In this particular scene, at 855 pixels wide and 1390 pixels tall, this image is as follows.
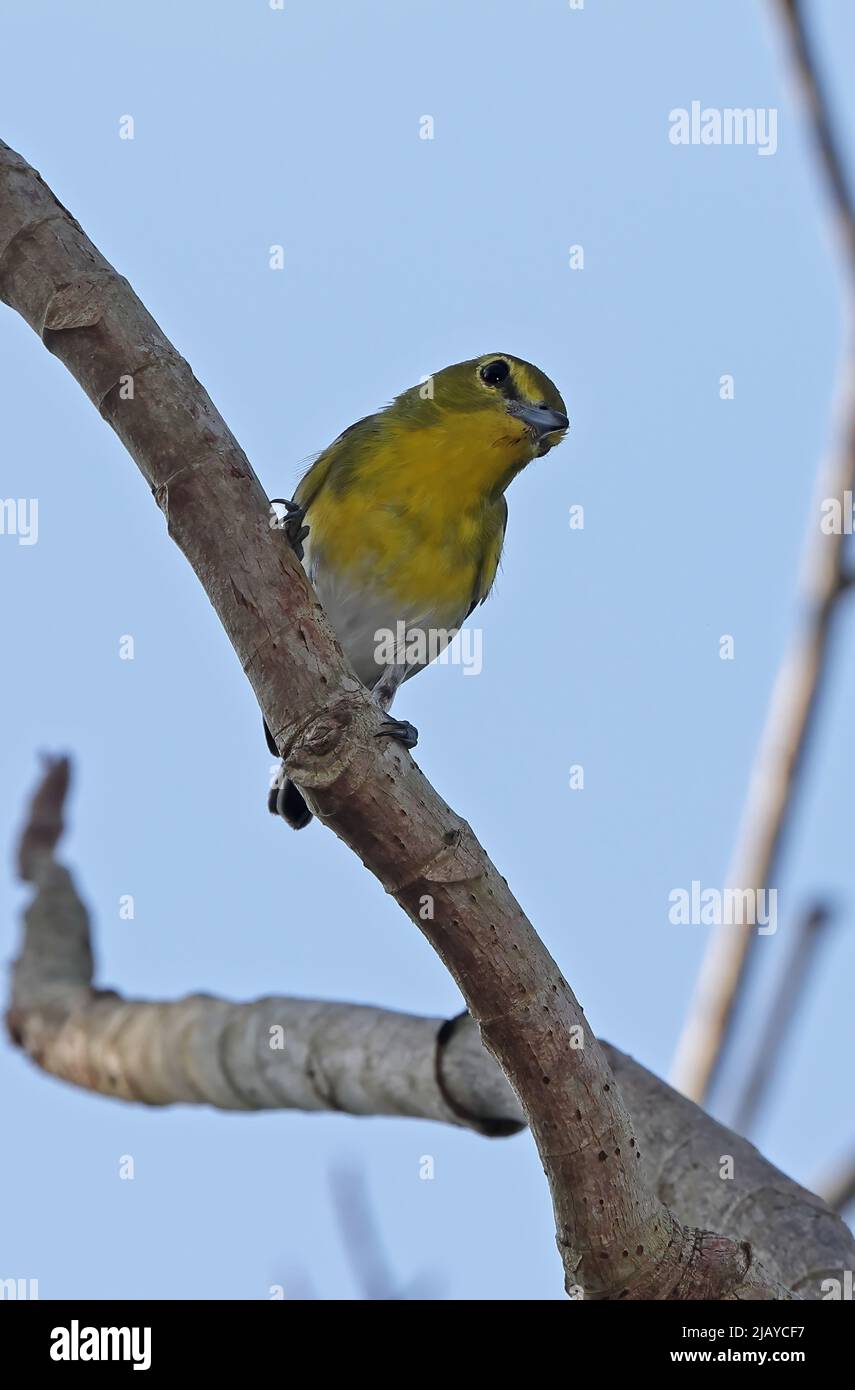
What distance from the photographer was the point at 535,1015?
12.2 feet

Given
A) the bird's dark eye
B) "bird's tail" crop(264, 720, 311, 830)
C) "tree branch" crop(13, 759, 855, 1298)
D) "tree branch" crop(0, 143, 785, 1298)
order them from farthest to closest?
the bird's dark eye → "bird's tail" crop(264, 720, 311, 830) → "tree branch" crop(13, 759, 855, 1298) → "tree branch" crop(0, 143, 785, 1298)

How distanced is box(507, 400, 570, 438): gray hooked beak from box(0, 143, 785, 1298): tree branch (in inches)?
106

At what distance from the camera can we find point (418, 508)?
613 cm

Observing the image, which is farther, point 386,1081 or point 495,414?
point 495,414

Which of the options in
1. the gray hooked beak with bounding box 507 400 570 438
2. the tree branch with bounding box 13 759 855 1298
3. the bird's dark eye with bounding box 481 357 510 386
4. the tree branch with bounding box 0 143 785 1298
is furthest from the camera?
the bird's dark eye with bounding box 481 357 510 386

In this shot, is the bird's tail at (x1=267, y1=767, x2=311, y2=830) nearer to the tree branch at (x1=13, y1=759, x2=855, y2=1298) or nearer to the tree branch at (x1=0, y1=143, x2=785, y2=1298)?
the tree branch at (x1=13, y1=759, x2=855, y2=1298)

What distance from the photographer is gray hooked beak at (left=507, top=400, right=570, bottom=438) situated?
245 inches

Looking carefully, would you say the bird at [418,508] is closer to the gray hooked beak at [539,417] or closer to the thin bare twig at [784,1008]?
the gray hooked beak at [539,417]

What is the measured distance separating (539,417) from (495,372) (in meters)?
0.37

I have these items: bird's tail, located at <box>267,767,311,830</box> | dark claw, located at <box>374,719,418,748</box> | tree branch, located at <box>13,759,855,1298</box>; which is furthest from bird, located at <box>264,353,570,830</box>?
dark claw, located at <box>374,719,418,748</box>

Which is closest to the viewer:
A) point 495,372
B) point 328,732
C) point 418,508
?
point 328,732

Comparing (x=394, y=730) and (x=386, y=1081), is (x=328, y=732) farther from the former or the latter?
(x=386, y=1081)

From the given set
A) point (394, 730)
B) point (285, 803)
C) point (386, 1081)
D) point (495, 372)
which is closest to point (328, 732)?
point (394, 730)
